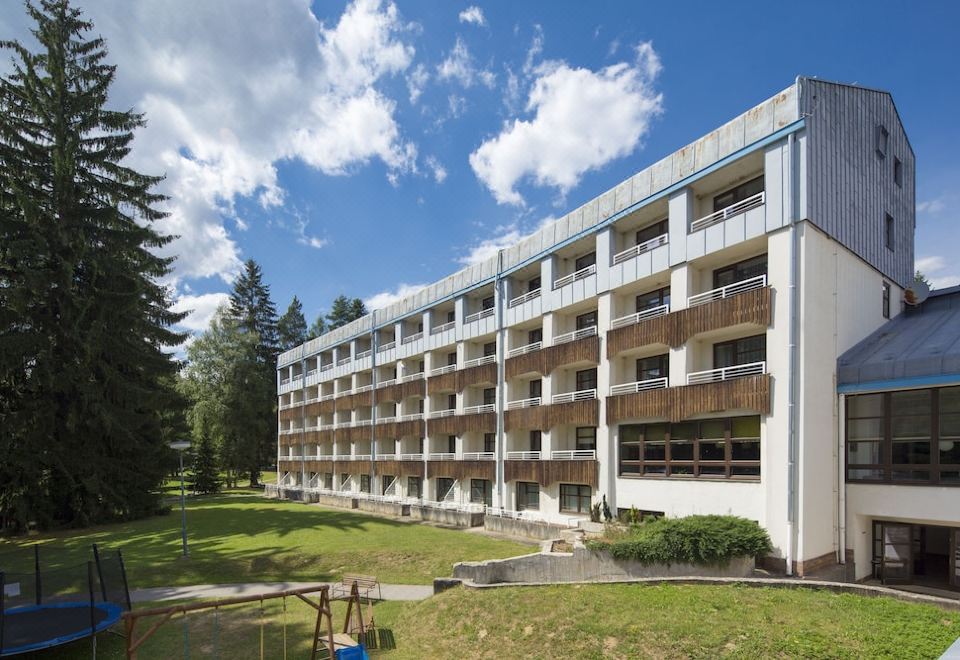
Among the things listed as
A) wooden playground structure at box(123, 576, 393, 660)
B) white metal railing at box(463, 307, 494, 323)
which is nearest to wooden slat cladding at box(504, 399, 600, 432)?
white metal railing at box(463, 307, 494, 323)

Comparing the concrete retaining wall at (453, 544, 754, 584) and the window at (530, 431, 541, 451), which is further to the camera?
the window at (530, 431, 541, 451)

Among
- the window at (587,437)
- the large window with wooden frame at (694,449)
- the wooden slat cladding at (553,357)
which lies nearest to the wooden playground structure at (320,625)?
the large window with wooden frame at (694,449)

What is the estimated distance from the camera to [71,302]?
32.2m

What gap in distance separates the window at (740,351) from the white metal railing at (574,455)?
7.06 m

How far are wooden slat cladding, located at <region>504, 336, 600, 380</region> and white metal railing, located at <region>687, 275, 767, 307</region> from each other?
5045 mm

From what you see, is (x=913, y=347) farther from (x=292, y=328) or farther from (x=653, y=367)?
(x=292, y=328)

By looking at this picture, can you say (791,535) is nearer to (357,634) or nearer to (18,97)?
(357,634)

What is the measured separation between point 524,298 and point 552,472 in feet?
30.3

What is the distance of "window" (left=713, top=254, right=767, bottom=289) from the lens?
19141 mm

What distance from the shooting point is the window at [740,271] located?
62.8 feet

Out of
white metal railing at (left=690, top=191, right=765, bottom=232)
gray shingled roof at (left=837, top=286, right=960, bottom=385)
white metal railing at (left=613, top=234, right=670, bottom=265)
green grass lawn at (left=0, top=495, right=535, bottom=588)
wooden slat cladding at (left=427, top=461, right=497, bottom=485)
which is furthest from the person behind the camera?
wooden slat cladding at (left=427, top=461, right=497, bottom=485)

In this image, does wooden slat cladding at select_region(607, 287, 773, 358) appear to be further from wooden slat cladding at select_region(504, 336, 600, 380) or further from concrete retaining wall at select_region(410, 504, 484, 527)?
concrete retaining wall at select_region(410, 504, 484, 527)

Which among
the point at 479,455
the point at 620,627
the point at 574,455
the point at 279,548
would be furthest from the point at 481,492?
the point at 620,627

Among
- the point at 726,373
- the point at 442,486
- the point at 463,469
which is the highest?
the point at 726,373
